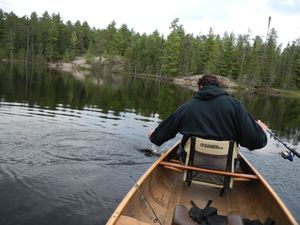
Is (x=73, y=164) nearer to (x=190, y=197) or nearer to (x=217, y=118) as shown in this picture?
(x=190, y=197)

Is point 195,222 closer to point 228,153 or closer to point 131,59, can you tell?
point 228,153

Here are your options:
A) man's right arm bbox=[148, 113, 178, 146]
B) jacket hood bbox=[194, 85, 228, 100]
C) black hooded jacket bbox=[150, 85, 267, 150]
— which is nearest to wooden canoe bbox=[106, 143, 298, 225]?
man's right arm bbox=[148, 113, 178, 146]

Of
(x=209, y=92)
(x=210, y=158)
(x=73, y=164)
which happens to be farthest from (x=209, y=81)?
(x=73, y=164)

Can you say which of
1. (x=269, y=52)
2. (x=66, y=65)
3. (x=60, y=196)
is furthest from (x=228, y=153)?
(x=66, y=65)

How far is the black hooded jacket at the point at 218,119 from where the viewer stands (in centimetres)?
545

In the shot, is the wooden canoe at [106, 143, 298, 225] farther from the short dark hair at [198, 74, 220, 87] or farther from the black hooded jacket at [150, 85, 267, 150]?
the short dark hair at [198, 74, 220, 87]

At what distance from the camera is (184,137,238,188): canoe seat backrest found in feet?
18.0

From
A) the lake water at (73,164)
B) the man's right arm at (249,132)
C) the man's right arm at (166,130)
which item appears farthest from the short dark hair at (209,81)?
the lake water at (73,164)

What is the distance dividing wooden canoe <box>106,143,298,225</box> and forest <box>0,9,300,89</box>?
67684 millimetres

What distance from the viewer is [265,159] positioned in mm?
12484

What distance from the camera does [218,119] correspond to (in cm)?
546

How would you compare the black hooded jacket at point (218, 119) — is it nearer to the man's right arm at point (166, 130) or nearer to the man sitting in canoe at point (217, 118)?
the man sitting in canoe at point (217, 118)

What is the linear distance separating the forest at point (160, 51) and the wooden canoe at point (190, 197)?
222 ft

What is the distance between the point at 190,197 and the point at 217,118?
177 cm
